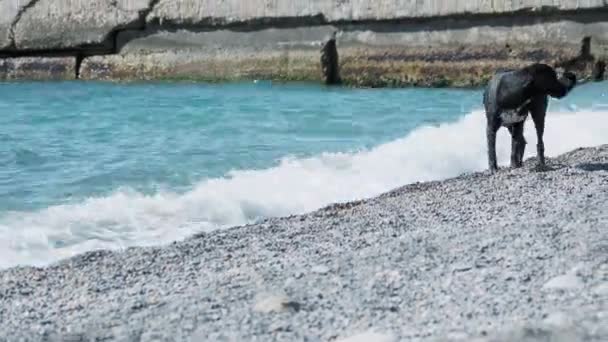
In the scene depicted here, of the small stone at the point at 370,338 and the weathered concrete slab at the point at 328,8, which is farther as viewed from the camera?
the weathered concrete slab at the point at 328,8

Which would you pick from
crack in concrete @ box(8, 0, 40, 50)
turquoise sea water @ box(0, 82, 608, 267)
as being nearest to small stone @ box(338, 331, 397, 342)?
turquoise sea water @ box(0, 82, 608, 267)

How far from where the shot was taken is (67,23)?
2066 centimetres

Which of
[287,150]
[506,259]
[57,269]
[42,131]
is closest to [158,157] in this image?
[287,150]

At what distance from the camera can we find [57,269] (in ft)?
18.0

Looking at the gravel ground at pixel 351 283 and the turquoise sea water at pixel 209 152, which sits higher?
the gravel ground at pixel 351 283

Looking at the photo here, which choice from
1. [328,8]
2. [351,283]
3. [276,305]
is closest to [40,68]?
[328,8]

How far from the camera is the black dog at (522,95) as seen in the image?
8102mm

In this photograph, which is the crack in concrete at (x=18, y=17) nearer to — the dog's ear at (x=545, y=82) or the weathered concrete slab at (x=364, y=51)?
the weathered concrete slab at (x=364, y=51)

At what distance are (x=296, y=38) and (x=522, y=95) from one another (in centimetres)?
1169

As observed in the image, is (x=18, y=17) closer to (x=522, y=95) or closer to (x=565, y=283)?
(x=522, y=95)

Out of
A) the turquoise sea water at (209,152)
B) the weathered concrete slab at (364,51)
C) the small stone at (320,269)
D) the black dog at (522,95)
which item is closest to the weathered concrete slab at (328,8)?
the weathered concrete slab at (364,51)

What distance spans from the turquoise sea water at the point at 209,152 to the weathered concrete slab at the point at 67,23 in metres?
1.74

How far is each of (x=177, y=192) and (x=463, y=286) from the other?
4.51 metres

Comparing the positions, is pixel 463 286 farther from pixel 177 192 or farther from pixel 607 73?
pixel 607 73
